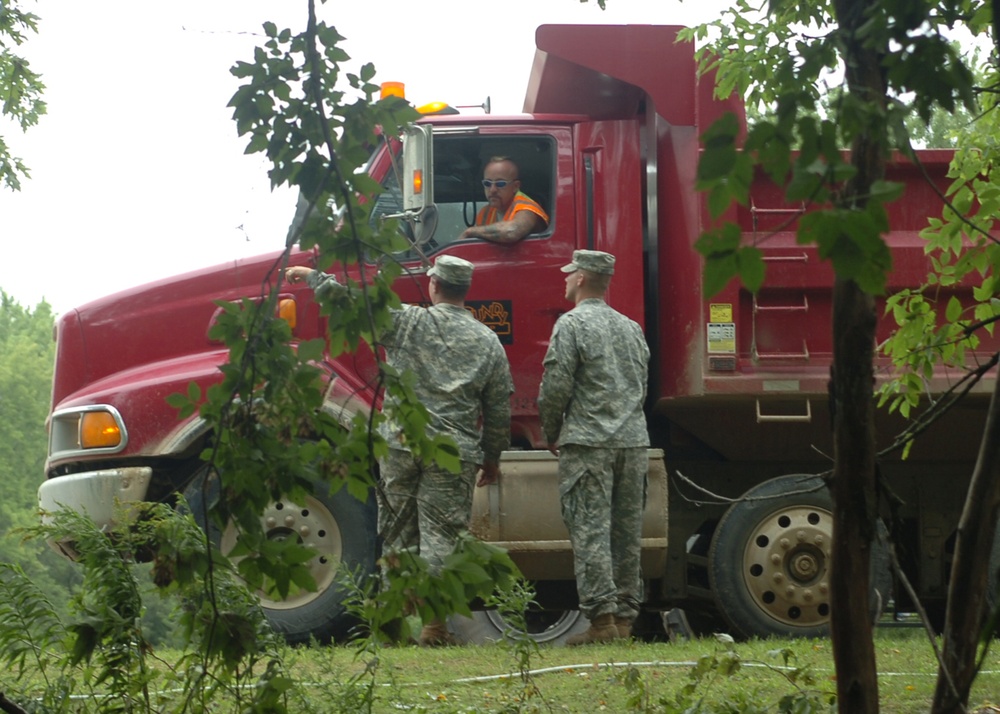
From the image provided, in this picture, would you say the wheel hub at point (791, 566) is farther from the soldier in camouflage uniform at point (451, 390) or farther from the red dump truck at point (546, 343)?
the soldier in camouflage uniform at point (451, 390)

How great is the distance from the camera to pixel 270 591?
2570 millimetres

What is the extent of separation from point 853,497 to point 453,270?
3.48 metres

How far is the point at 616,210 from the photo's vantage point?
6520mm

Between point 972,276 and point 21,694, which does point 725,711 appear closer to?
point 21,694

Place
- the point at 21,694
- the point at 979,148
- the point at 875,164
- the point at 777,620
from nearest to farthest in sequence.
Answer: the point at 875,164
the point at 21,694
the point at 979,148
the point at 777,620

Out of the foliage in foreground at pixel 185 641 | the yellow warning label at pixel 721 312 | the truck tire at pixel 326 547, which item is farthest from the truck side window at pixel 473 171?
the foliage in foreground at pixel 185 641

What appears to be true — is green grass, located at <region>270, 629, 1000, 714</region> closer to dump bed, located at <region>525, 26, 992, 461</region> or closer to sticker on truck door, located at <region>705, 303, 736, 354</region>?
dump bed, located at <region>525, 26, 992, 461</region>

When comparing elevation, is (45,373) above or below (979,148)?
below

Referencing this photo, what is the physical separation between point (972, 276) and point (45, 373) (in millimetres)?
51930

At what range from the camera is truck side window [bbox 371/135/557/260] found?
659 cm

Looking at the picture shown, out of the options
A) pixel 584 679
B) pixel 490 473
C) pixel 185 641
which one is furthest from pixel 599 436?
pixel 185 641

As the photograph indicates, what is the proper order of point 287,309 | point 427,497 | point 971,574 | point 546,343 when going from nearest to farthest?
point 971,574 → point 287,309 → point 427,497 → point 546,343

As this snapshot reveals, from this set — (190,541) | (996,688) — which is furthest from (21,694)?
(996,688)

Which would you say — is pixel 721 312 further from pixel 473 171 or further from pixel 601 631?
pixel 601 631
